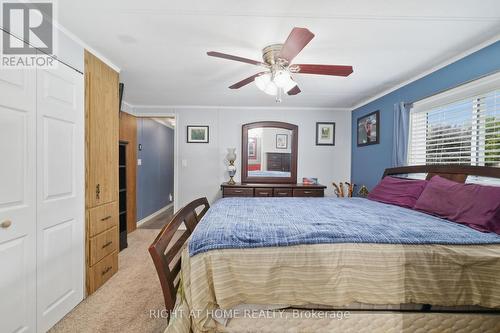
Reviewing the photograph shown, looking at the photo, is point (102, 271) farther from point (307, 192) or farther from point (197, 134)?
point (307, 192)

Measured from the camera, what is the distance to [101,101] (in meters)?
2.21

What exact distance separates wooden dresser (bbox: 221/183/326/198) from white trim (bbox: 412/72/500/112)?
189cm

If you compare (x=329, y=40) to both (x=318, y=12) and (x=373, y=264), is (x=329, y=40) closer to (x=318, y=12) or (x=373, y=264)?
(x=318, y=12)

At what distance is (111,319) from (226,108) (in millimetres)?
3517

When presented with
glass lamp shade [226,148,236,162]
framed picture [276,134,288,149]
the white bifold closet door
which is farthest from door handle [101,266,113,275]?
framed picture [276,134,288,149]

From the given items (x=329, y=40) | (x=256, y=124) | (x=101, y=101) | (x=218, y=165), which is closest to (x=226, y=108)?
(x=256, y=124)

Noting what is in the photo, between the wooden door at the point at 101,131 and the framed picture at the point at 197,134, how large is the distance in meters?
1.81

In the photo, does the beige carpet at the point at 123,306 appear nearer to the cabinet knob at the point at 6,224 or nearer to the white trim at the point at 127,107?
the cabinet knob at the point at 6,224

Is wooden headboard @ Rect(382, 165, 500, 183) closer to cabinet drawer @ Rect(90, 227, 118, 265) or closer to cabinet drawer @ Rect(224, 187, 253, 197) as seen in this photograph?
cabinet drawer @ Rect(224, 187, 253, 197)

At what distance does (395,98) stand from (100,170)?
3.81m

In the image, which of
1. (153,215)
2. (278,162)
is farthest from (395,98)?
(153,215)

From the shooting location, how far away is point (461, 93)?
2.16 meters

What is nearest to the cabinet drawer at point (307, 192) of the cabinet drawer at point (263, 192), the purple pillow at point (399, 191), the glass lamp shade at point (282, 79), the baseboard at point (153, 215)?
the cabinet drawer at point (263, 192)

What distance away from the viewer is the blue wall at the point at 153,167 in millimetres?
4442
